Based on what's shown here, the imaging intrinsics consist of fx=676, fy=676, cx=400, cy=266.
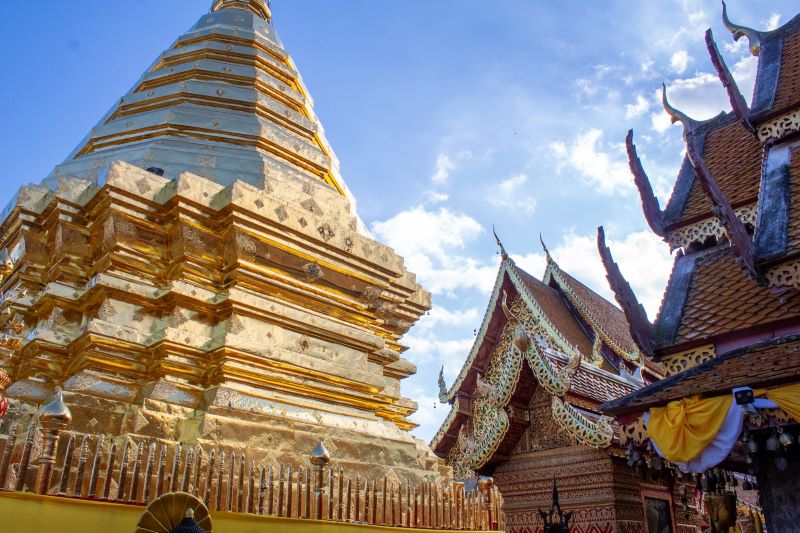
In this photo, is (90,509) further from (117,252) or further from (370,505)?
(117,252)

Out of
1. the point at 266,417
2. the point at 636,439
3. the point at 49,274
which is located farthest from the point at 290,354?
the point at 636,439

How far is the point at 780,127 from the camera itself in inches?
218

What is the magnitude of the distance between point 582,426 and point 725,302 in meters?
1.38

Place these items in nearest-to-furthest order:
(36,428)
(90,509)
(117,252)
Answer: (90,509), (36,428), (117,252)

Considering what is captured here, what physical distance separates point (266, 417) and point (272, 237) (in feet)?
4.70

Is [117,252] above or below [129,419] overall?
above

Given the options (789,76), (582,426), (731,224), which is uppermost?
(789,76)

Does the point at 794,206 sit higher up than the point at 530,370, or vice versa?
the point at 794,206

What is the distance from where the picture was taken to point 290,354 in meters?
5.04

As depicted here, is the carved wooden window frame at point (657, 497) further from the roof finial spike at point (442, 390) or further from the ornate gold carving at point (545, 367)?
the roof finial spike at point (442, 390)

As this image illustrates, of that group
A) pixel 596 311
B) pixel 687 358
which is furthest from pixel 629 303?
pixel 596 311

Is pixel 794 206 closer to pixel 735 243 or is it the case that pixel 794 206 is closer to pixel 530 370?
pixel 735 243

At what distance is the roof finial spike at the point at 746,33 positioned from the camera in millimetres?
7261

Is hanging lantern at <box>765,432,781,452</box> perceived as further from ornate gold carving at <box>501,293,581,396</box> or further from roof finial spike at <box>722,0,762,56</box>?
roof finial spike at <box>722,0,762,56</box>
